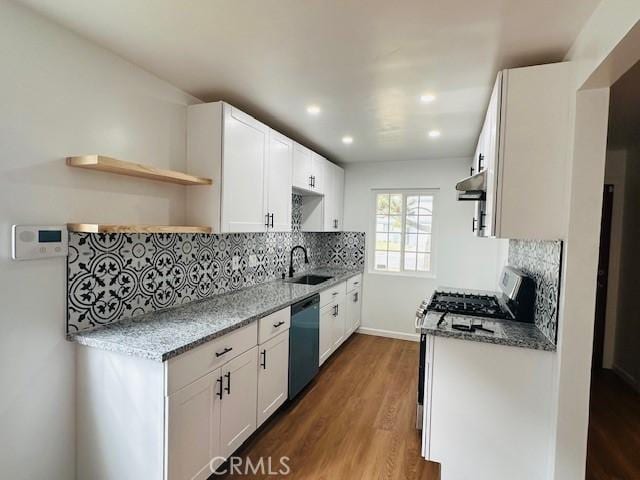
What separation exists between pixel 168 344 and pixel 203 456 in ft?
2.21

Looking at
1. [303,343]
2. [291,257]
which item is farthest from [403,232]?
[303,343]

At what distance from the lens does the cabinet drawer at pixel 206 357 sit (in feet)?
5.09

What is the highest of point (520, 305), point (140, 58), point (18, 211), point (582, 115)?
point (140, 58)

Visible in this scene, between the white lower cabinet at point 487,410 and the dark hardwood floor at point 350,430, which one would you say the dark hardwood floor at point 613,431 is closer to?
the white lower cabinet at point 487,410

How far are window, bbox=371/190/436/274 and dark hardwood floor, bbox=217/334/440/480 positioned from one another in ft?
4.60

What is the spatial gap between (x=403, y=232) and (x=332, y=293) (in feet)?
5.09

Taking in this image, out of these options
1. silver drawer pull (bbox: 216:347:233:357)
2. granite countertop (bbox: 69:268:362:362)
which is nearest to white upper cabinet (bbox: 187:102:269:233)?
granite countertop (bbox: 69:268:362:362)

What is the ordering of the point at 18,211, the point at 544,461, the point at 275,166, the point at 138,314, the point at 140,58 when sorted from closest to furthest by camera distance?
the point at 18,211 < the point at 544,461 < the point at 140,58 < the point at 138,314 < the point at 275,166

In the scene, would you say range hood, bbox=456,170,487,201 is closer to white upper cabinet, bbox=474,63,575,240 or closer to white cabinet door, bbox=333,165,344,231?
white upper cabinet, bbox=474,63,575,240

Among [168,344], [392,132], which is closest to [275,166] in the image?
[392,132]

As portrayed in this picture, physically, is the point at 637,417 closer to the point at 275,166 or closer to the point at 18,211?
the point at 275,166

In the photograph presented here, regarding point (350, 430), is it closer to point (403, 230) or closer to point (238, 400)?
point (238, 400)

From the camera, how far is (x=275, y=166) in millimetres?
2891

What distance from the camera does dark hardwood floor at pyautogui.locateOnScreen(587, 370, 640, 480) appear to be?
2115 mm
